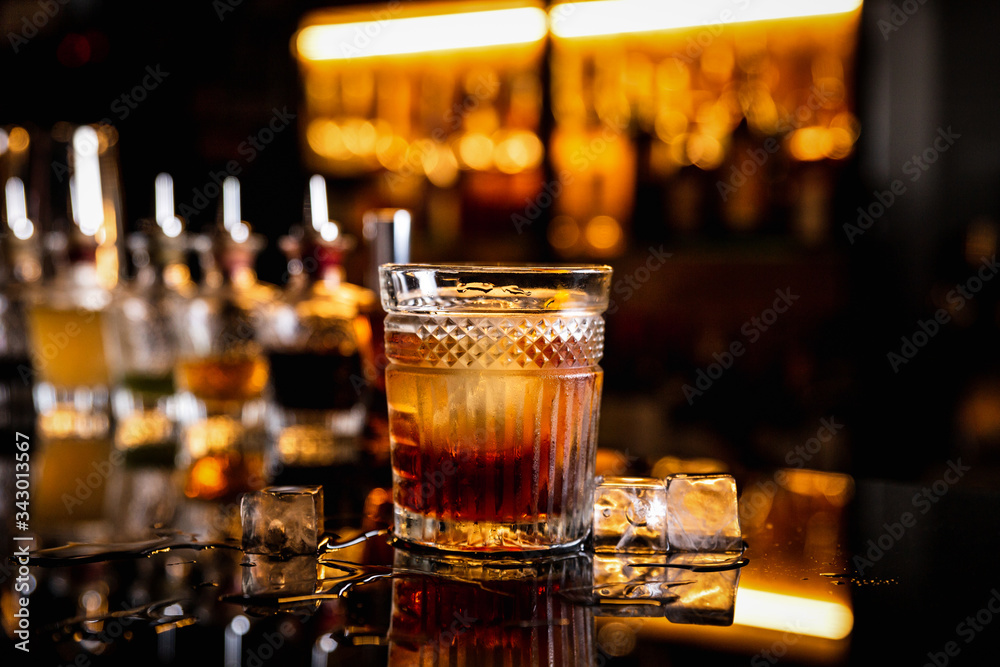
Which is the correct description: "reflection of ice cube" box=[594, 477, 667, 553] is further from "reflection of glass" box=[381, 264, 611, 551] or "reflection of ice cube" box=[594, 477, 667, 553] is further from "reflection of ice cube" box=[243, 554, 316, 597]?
"reflection of ice cube" box=[243, 554, 316, 597]

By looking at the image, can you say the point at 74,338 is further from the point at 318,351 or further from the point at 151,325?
the point at 318,351

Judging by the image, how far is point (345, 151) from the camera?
3721mm

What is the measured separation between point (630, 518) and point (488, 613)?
0.19 m

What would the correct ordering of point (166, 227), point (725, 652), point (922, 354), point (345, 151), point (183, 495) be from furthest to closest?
point (345, 151)
point (922, 354)
point (166, 227)
point (183, 495)
point (725, 652)

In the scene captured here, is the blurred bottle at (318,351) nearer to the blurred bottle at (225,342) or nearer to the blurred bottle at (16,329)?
the blurred bottle at (225,342)

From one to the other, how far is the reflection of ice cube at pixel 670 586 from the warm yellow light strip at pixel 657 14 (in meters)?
2.62

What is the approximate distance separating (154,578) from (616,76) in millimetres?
2803

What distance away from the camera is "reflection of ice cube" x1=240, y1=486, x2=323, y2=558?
2.30 feet

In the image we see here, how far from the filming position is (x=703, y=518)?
2.31ft

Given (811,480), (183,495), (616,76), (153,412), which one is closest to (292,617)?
(183,495)

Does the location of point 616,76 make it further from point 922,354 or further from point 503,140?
point 922,354

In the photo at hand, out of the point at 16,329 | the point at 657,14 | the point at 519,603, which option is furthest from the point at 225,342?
the point at 657,14

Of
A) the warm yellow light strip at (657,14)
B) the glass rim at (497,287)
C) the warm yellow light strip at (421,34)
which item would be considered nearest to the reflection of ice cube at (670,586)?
the glass rim at (497,287)

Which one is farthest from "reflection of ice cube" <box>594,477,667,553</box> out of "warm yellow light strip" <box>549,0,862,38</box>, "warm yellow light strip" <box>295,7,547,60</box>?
"warm yellow light strip" <box>295,7,547,60</box>
